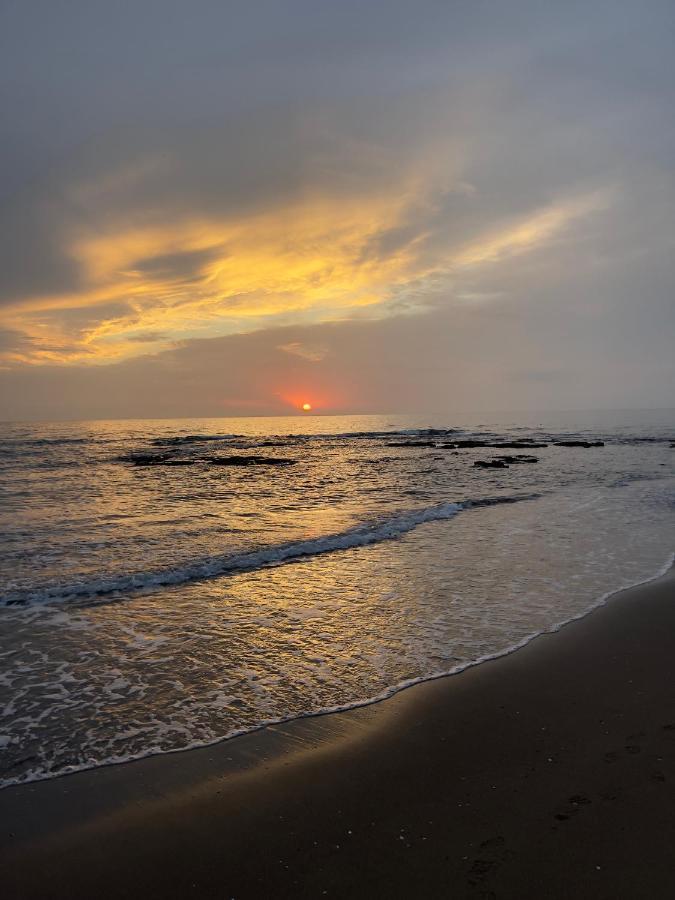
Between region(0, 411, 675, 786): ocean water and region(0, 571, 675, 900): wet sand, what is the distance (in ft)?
2.12

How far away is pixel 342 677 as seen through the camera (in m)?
7.08

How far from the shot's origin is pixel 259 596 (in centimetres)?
1077

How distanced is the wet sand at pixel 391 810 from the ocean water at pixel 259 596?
2.12 ft

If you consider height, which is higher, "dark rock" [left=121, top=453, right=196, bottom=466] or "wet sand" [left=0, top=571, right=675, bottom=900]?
"dark rock" [left=121, top=453, right=196, bottom=466]

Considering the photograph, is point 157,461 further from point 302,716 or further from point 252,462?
point 302,716

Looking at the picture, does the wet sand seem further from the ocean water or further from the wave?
the wave

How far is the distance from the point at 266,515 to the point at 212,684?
1371cm

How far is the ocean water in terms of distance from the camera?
6.38 meters

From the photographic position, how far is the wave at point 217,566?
10.9 metres

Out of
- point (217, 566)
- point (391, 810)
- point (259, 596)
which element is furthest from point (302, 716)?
point (217, 566)

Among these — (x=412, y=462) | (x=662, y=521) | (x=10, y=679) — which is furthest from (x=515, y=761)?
(x=412, y=462)

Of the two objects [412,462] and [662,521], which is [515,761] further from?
[412,462]

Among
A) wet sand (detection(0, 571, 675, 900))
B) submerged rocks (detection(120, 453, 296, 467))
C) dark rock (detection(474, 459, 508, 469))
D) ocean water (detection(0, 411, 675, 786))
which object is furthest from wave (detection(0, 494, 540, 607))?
submerged rocks (detection(120, 453, 296, 467))

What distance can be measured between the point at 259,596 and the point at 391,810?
6.69 m
